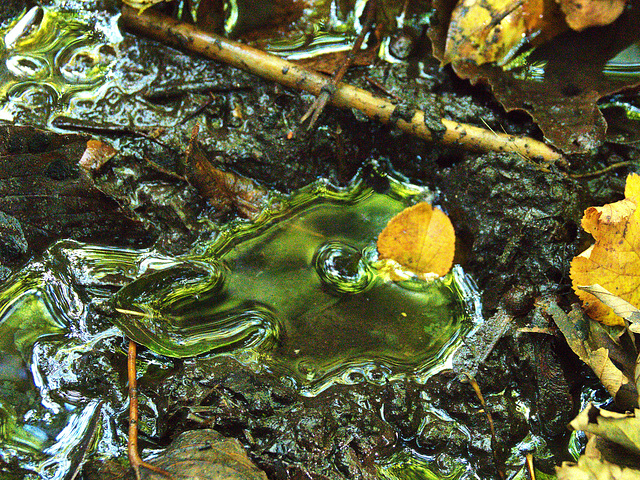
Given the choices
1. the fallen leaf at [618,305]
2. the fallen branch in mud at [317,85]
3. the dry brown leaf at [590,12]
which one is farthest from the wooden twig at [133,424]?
the dry brown leaf at [590,12]

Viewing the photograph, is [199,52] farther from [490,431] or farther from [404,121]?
[490,431]

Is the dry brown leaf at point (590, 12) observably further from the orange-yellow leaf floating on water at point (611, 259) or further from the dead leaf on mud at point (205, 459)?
the dead leaf on mud at point (205, 459)

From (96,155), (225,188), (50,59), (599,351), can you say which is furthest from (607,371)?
(50,59)

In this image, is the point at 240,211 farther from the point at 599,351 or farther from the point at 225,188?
the point at 599,351

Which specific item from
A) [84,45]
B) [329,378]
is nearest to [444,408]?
[329,378]

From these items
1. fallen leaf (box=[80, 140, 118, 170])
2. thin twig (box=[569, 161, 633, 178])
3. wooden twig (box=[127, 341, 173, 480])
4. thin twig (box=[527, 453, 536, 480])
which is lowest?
thin twig (box=[527, 453, 536, 480])

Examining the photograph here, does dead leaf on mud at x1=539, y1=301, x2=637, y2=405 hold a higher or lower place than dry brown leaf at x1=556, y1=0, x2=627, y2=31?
lower

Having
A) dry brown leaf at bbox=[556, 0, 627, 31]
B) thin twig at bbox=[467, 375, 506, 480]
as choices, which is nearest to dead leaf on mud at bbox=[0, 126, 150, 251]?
thin twig at bbox=[467, 375, 506, 480]

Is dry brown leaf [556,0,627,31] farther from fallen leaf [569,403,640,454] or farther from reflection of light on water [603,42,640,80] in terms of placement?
fallen leaf [569,403,640,454]
